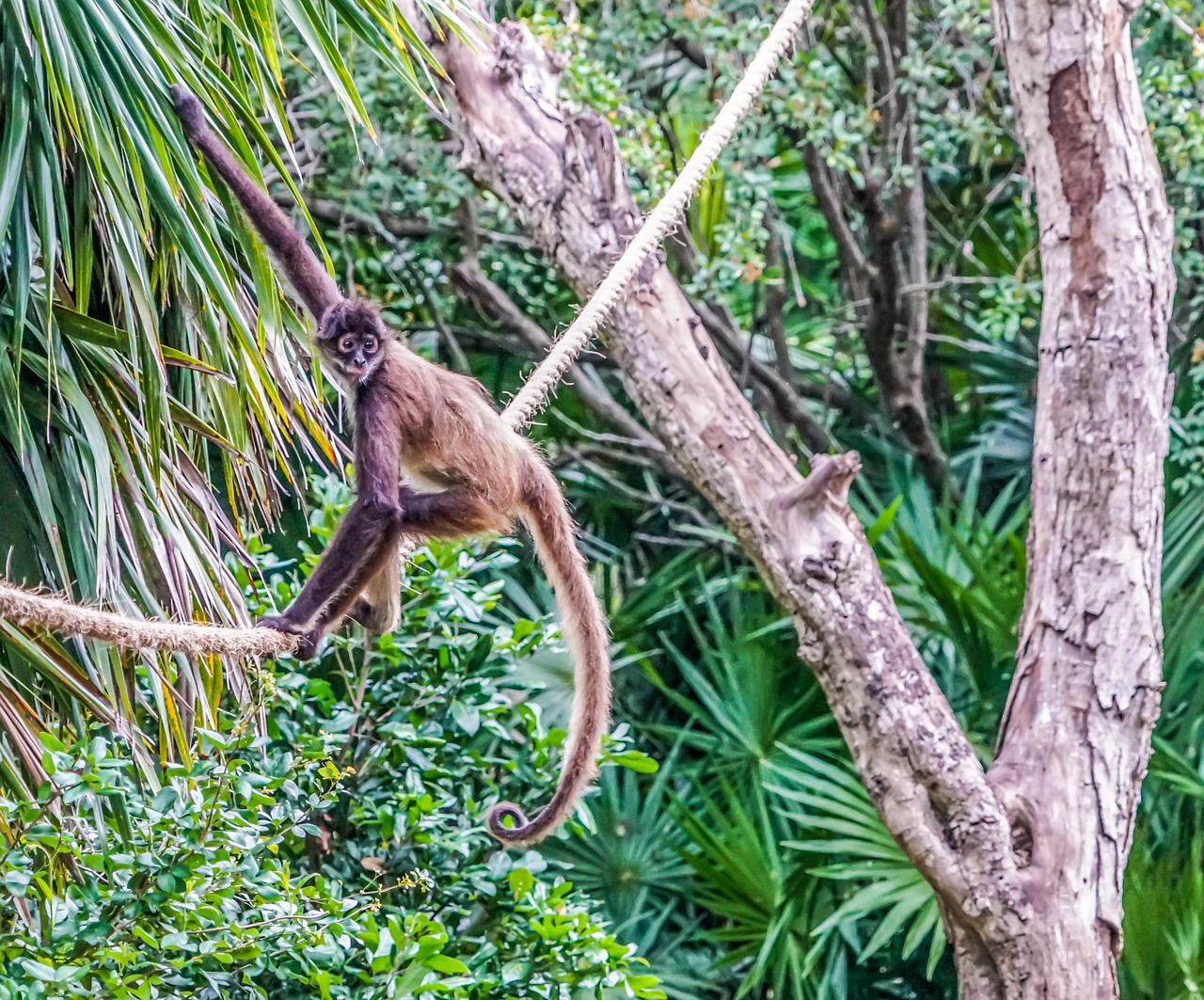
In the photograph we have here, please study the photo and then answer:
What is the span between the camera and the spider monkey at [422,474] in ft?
9.08

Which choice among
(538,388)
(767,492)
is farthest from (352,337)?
(767,492)

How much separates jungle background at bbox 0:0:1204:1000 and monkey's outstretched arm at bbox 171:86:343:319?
5cm

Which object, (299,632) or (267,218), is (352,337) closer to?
(267,218)

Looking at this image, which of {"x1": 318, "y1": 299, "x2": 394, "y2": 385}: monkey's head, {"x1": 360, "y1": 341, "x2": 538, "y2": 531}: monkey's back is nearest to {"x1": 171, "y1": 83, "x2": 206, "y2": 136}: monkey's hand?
{"x1": 318, "y1": 299, "x2": 394, "y2": 385}: monkey's head

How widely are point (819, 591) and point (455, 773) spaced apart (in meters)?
1.10

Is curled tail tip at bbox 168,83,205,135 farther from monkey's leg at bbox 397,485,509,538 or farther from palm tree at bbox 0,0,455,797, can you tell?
monkey's leg at bbox 397,485,509,538

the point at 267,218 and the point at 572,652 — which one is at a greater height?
the point at 267,218

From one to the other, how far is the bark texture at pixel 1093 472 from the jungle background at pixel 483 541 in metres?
0.79

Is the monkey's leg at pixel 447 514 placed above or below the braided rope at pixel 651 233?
below

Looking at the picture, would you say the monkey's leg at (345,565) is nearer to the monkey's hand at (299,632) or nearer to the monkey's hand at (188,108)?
the monkey's hand at (299,632)

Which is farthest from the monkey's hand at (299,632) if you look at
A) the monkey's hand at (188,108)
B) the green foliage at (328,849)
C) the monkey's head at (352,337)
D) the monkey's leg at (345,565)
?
the monkey's hand at (188,108)

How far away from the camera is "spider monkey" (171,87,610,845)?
2768mm

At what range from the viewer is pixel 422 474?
10.4 feet

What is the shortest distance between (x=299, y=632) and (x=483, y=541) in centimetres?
83
